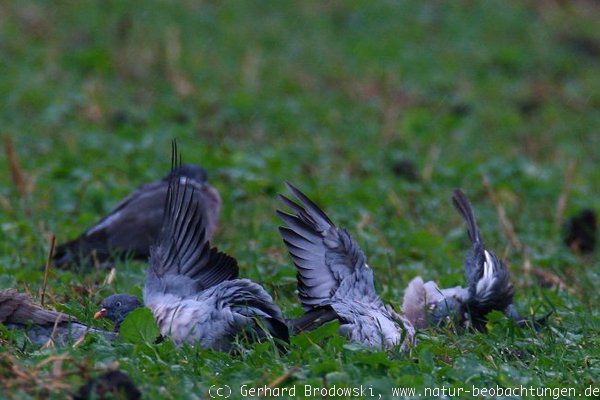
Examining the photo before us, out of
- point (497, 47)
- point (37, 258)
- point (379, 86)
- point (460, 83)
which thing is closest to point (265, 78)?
point (379, 86)

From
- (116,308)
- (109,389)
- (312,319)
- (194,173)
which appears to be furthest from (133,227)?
(109,389)

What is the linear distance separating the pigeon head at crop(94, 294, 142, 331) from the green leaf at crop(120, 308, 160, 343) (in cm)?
41

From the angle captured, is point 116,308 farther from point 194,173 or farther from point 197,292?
point 194,173

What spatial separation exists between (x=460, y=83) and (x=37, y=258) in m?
7.00

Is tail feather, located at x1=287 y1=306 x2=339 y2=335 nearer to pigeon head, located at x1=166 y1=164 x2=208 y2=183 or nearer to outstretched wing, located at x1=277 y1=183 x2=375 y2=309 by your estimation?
outstretched wing, located at x1=277 y1=183 x2=375 y2=309

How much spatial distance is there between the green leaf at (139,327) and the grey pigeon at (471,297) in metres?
1.43

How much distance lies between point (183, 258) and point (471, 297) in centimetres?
149

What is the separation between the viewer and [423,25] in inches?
550

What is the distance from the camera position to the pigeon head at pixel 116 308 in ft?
16.8

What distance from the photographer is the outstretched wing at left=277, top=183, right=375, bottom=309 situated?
5.29 metres

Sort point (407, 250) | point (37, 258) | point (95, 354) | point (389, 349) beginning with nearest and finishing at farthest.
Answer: point (95, 354) → point (389, 349) → point (37, 258) → point (407, 250)

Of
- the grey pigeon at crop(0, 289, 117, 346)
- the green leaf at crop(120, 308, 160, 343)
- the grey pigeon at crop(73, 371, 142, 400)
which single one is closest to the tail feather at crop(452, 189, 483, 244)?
the green leaf at crop(120, 308, 160, 343)

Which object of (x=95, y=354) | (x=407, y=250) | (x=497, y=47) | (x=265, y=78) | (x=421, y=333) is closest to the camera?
(x=95, y=354)

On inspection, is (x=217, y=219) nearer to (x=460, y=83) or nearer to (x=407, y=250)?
(x=407, y=250)
